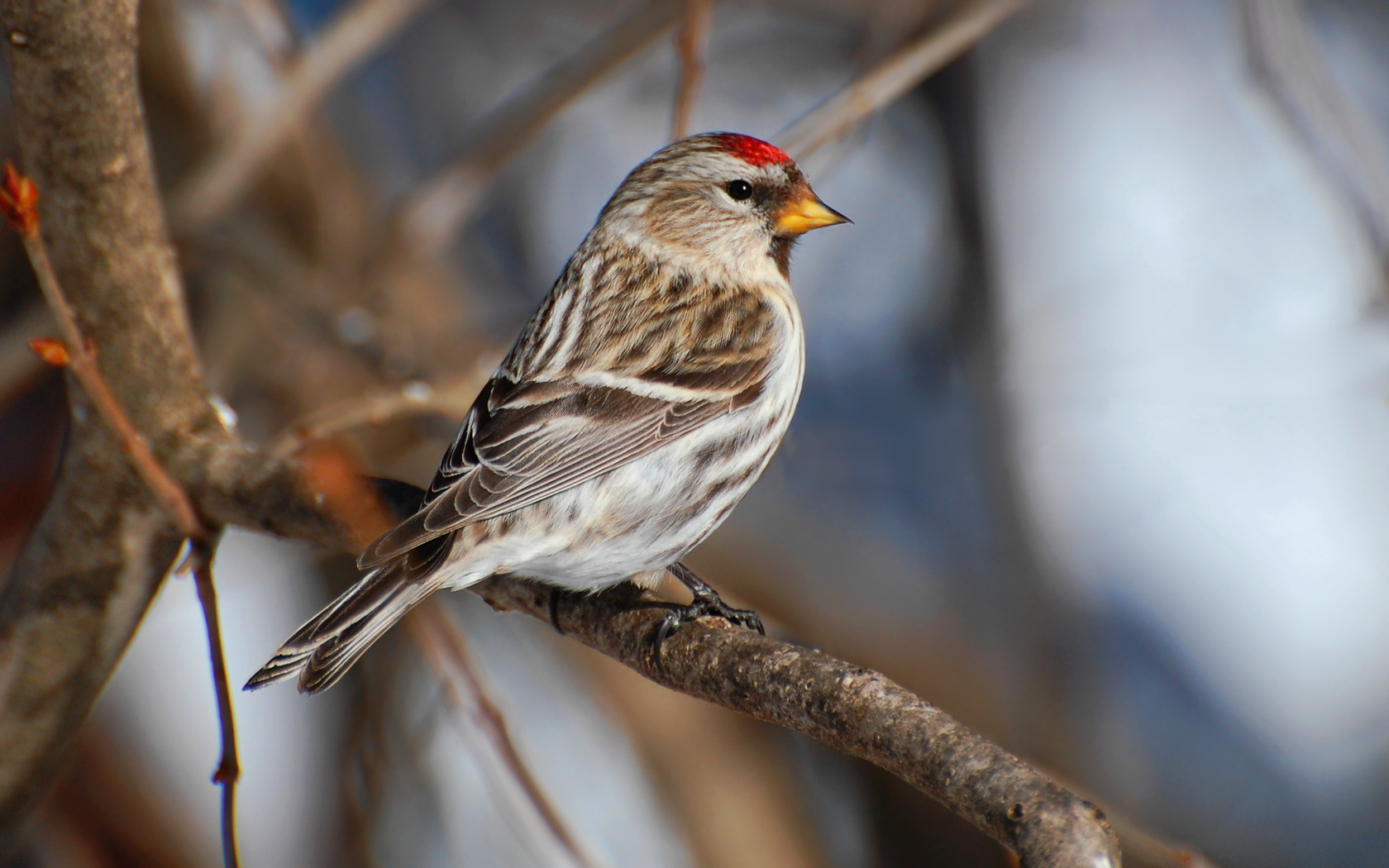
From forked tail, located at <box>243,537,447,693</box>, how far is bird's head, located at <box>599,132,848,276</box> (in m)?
0.91

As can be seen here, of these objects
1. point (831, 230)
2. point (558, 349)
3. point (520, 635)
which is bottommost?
point (520, 635)

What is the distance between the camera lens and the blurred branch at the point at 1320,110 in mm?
2176

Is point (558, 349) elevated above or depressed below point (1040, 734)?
above

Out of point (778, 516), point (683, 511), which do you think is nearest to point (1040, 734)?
point (778, 516)

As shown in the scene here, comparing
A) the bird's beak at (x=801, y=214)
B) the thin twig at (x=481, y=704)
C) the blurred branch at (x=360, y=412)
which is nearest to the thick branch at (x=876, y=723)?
the thin twig at (x=481, y=704)

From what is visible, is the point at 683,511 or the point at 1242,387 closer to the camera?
the point at 683,511

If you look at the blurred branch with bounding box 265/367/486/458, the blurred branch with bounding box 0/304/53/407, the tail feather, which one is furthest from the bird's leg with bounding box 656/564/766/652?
the blurred branch with bounding box 0/304/53/407

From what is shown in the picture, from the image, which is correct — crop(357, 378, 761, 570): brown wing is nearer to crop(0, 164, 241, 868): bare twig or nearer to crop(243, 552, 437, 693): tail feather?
crop(243, 552, 437, 693): tail feather

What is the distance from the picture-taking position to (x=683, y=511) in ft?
6.18

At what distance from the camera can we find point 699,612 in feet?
5.64

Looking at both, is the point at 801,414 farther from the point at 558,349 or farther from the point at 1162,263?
the point at 558,349

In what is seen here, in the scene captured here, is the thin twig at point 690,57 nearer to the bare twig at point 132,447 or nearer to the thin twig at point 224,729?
the bare twig at point 132,447

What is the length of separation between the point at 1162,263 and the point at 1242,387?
2.45 ft

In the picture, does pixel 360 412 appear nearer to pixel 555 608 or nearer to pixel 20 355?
pixel 555 608
